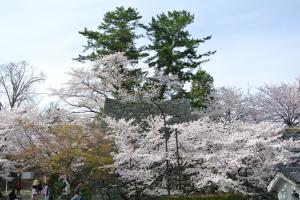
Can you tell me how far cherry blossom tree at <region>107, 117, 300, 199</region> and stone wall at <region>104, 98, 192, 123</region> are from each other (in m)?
2.32

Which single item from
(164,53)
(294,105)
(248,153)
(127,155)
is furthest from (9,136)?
(294,105)

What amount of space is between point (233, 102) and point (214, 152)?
13820 mm

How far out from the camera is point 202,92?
108 ft

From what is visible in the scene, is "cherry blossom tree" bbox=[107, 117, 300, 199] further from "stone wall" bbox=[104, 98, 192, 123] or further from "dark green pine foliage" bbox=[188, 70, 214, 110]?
"dark green pine foliage" bbox=[188, 70, 214, 110]

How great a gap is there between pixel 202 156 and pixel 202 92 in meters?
15.2

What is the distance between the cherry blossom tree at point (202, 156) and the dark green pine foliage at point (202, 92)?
35.9ft

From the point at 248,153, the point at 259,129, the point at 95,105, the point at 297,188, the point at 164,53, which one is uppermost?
the point at 164,53

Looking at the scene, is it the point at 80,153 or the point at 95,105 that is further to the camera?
the point at 95,105

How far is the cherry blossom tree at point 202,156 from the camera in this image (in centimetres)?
1780

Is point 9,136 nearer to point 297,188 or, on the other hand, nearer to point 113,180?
point 113,180

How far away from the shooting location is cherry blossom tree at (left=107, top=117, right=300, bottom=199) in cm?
1780

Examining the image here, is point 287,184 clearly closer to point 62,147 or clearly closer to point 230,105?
point 62,147

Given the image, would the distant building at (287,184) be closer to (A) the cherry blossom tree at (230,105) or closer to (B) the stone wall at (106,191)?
(B) the stone wall at (106,191)

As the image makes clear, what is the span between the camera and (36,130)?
18.8 m
